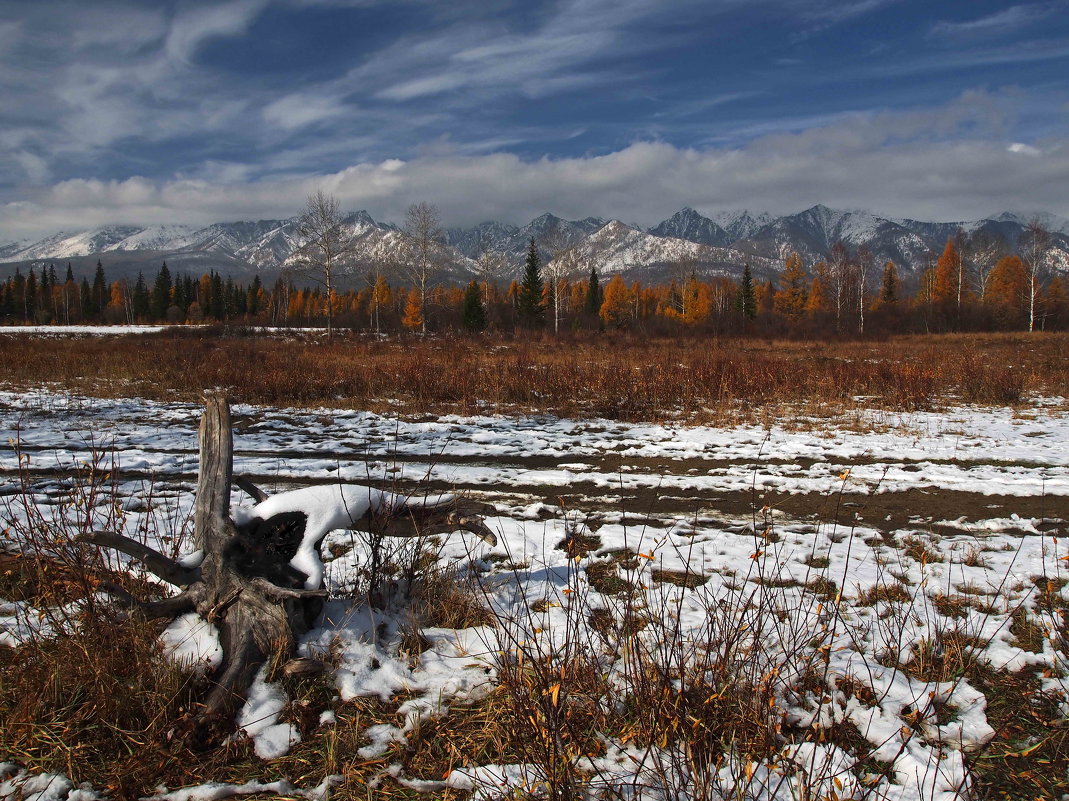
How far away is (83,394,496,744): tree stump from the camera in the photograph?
2480 mm

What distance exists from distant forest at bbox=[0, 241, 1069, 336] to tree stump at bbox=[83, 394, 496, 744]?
34.7 meters

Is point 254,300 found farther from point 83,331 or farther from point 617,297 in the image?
point 617,297

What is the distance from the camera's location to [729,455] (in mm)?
7465

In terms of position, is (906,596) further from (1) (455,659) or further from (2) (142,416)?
Answer: (2) (142,416)

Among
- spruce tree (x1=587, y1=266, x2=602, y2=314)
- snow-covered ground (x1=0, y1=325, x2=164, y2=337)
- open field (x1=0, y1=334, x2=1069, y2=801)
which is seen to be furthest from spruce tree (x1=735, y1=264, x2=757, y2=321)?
open field (x1=0, y1=334, x2=1069, y2=801)

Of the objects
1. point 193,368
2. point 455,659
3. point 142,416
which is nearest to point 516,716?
point 455,659

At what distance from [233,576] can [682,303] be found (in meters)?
71.2

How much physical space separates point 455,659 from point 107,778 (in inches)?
54.2

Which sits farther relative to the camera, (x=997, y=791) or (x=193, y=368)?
(x=193, y=368)

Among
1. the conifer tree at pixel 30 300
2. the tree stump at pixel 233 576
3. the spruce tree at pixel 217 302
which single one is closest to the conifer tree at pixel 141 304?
the spruce tree at pixel 217 302

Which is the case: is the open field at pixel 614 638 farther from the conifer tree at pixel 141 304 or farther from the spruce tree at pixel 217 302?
the conifer tree at pixel 141 304

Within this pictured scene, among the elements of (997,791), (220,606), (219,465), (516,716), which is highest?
(219,465)

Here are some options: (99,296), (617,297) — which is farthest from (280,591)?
(99,296)

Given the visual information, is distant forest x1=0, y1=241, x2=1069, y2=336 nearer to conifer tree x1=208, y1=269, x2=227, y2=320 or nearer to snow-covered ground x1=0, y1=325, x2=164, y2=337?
conifer tree x1=208, y1=269, x2=227, y2=320
